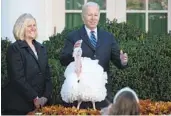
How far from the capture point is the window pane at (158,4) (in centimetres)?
911

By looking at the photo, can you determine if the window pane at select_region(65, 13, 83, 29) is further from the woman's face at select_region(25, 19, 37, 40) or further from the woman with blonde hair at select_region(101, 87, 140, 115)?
the woman with blonde hair at select_region(101, 87, 140, 115)

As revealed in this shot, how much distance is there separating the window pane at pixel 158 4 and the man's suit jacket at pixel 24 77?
155 inches

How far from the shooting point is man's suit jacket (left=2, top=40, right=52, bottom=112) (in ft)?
17.5

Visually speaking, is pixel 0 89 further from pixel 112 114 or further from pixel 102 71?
pixel 112 114

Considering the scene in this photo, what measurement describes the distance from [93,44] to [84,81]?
1.32ft

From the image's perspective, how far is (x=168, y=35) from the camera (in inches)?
322

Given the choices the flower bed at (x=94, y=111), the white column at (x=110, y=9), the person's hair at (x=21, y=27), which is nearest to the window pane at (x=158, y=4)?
the white column at (x=110, y=9)

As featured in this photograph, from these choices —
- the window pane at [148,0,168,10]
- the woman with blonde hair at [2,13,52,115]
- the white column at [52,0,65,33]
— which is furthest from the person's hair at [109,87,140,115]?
the window pane at [148,0,168,10]

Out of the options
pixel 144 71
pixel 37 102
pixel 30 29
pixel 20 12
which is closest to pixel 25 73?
pixel 37 102

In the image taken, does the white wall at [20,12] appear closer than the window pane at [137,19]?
Yes

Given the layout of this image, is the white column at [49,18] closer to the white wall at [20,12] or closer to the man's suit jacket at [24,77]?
the white wall at [20,12]

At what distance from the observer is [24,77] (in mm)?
5371

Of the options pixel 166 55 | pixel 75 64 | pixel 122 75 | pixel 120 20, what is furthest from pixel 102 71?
pixel 120 20

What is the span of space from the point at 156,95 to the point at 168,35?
1204 millimetres
